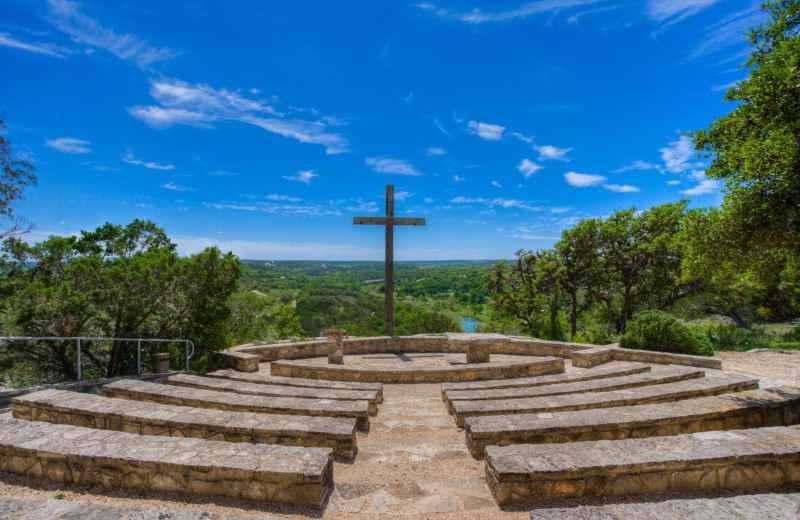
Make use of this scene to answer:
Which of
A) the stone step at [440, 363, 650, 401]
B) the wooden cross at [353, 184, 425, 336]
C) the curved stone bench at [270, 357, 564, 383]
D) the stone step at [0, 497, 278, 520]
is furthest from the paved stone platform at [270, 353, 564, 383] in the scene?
the stone step at [0, 497, 278, 520]

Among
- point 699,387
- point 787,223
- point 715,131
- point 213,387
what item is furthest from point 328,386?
point 715,131

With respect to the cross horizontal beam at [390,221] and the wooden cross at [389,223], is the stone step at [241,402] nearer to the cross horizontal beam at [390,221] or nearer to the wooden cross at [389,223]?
the wooden cross at [389,223]

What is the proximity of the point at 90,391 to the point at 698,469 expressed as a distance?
30.8 ft

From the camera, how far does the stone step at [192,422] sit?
4461 millimetres

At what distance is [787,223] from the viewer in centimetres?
580

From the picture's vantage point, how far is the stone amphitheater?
3352 mm

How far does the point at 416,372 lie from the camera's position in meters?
9.06

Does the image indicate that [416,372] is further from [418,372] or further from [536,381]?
[536,381]

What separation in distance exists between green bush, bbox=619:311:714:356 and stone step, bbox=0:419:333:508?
35.6 feet

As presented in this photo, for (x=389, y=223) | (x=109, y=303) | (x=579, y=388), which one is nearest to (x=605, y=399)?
(x=579, y=388)

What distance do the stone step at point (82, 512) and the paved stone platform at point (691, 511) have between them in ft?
7.51

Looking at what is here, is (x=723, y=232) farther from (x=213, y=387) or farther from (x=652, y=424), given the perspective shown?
(x=213, y=387)

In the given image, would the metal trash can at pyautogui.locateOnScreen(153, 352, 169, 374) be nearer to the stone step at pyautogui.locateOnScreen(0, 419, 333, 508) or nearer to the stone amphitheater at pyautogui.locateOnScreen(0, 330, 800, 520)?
the stone amphitheater at pyautogui.locateOnScreen(0, 330, 800, 520)

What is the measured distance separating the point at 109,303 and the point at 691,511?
10.7m
